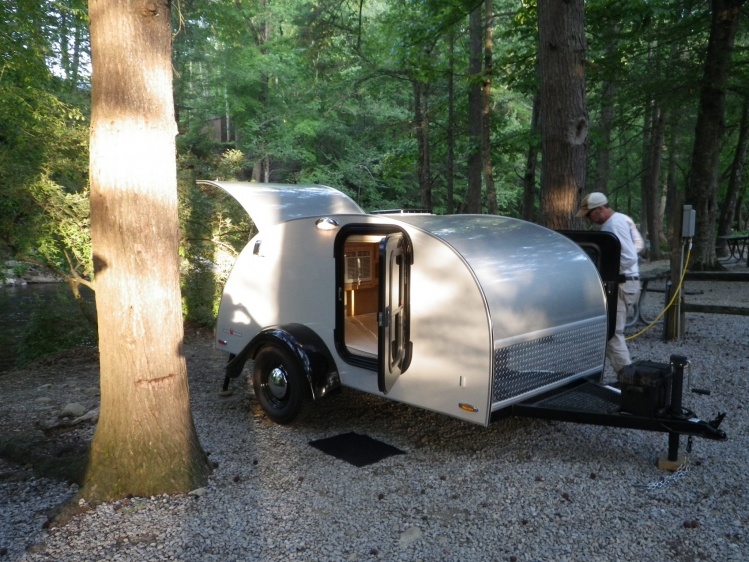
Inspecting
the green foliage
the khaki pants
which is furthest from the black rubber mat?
the green foliage

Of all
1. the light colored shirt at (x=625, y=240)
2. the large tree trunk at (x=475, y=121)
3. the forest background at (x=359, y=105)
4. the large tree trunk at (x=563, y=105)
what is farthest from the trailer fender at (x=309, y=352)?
the large tree trunk at (x=475, y=121)

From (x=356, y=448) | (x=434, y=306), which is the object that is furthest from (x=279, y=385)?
(x=434, y=306)

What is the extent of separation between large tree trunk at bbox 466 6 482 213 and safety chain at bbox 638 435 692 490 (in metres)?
13.0

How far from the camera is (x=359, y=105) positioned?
2925cm

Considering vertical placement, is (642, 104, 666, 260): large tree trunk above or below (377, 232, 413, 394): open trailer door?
above

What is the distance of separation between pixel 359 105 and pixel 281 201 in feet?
76.6

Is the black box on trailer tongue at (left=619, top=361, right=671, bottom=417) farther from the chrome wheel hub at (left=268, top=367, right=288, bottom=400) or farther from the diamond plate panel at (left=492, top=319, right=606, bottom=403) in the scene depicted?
the chrome wheel hub at (left=268, top=367, right=288, bottom=400)

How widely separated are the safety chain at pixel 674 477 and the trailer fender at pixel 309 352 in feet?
9.00

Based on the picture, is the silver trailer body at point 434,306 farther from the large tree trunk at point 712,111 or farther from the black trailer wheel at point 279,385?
the large tree trunk at point 712,111

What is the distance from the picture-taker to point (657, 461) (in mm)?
5000

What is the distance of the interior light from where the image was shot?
595 cm

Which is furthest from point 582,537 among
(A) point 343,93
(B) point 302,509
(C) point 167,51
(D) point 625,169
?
(D) point 625,169

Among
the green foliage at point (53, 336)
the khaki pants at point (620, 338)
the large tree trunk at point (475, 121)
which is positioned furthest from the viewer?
the large tree trunk at point (475, 121)

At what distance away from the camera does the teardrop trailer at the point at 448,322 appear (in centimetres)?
484
